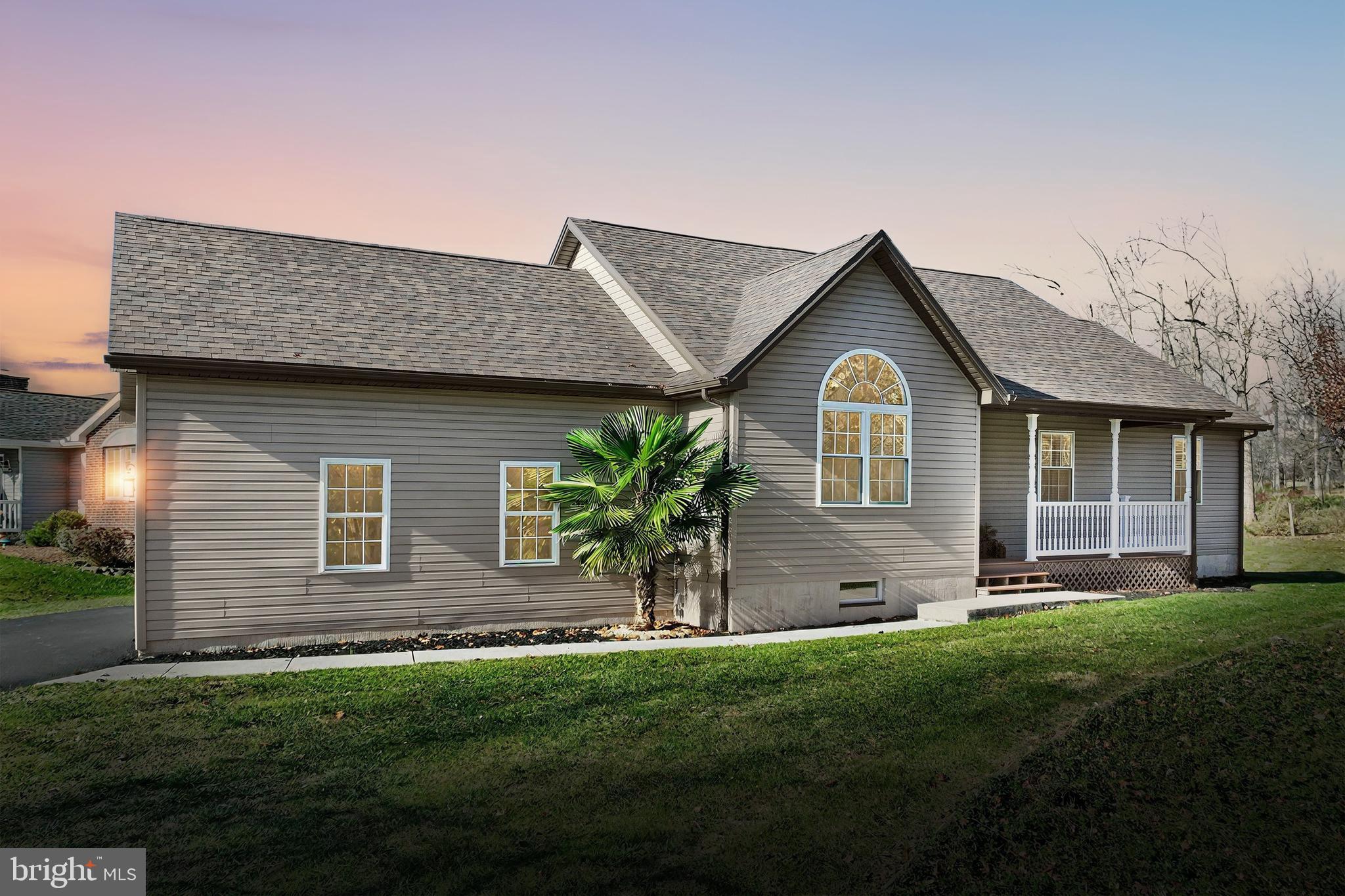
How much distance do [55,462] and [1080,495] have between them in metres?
31.2

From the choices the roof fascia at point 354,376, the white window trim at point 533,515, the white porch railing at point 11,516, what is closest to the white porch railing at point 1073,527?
the roof fascia at point 354,376

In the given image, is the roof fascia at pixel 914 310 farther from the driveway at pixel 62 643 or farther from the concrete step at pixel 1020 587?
the driveway at pixel 62 643

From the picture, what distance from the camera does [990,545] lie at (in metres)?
17.2

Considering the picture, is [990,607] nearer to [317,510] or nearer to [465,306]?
[465,306]

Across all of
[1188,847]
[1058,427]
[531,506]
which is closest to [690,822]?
[1188,847]

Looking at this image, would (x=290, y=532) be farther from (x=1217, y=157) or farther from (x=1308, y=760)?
(x=1217, y=157)

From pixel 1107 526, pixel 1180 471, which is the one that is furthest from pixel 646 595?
pixel 1180 471

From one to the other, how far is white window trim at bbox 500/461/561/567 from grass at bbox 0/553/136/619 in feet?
26.9

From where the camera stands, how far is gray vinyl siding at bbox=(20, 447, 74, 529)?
29.1 meters

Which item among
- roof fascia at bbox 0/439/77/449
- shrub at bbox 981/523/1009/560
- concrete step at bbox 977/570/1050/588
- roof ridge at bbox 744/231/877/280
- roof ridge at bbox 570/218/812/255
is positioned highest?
roof ridge at bbox 570/218/812/255

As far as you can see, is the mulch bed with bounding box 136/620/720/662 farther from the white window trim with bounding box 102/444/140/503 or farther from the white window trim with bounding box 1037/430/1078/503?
the white window trim with bounding box 102/444/140/503

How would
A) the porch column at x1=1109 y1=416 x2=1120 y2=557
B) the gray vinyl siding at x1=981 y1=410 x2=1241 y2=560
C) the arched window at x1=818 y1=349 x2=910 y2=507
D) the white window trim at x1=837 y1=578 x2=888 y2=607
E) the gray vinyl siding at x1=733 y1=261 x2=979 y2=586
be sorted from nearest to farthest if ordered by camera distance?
1. the gray vinyl siding at x1=733 y1=261 x2=979 y2=586
2. the arched window at x1=818 y1=349 x2=910 y2=507
3. the white window trim at x1=837 y1=578 x2=888 y2=607
4. the gray vinyl siding at x1=981 y1=410 x2=1241 y2=560
5. the porch column at x1=1109 y1=416 x2=1120 y2=557

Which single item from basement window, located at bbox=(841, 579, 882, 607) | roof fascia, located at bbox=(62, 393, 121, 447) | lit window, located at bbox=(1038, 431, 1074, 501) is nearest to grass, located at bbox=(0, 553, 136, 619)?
roof fascia, located at bbox=(62, 393, 121, 447)

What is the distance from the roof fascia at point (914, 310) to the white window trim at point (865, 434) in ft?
3.37
